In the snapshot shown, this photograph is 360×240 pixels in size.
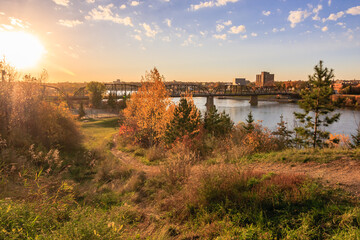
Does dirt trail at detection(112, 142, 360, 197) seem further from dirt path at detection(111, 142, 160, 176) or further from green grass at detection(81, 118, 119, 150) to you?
green grass at detection(81, 118, 119, 150)

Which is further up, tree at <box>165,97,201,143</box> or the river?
tree at <box>165,97,201,143</box>

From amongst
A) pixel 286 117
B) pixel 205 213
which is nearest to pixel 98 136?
pixel 205 213

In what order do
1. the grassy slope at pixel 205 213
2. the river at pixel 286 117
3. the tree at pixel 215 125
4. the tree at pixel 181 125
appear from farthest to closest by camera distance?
the river at pixel 286 117, the tree at pixel 215 125, the tree at pixel 181 125, the grassy slope at pixel 205 213

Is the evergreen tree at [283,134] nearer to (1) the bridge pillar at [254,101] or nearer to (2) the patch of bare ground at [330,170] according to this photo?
(2) the patch of bare ground at [330,170]

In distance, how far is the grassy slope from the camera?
426cm

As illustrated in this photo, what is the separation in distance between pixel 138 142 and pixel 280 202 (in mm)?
18695

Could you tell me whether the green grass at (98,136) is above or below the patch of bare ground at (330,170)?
below

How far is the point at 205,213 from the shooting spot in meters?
5.79

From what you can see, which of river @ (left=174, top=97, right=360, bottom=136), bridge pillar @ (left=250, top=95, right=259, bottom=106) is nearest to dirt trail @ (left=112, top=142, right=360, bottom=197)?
river @ (left=174, top=97, right=360, bottom=136)

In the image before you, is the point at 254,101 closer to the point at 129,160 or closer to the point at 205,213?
the point at 129,160

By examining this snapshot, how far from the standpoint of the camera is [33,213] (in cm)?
457

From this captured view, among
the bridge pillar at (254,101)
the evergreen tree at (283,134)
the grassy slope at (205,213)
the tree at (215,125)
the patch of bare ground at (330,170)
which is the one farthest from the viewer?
the bridge pillar at (254,101)

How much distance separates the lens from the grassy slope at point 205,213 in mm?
4258

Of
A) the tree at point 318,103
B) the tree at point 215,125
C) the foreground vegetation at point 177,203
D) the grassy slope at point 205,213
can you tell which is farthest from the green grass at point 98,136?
the tree at point 318,103
